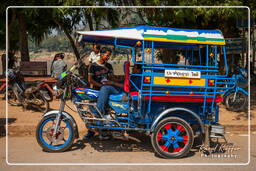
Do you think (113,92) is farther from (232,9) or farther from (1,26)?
(1,26)

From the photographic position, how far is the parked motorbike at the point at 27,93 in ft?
25.5

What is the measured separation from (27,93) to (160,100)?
13.3ft

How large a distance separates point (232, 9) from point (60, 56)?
4.42 m

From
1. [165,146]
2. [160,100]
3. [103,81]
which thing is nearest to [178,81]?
[160,100]

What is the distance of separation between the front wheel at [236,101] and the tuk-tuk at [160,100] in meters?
3.11

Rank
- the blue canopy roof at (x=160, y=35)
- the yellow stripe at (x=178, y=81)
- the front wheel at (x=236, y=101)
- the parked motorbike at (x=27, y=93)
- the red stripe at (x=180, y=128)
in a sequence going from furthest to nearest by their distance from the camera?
the front wheel at (x=236, y=101) < the parked motorbike at (x=27, y=93) < the red stripe at (x=180, y=128) < the yellow stripe at (x=178, y=81) < the blue canopy roof at (x=160, y=35)

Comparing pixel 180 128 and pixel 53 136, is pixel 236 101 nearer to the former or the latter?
pixel 180 128

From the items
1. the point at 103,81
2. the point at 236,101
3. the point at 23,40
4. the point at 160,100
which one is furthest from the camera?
the point at 23,40

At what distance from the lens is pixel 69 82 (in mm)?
5133

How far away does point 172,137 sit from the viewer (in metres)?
5.00

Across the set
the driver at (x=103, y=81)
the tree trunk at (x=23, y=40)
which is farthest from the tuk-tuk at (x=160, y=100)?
the tree trunk at (x=23, y=40)

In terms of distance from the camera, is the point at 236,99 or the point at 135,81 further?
the point at 236,99

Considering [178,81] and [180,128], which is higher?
[178,81]

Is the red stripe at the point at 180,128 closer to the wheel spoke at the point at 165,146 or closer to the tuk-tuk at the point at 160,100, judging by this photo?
the tuk-tuk at the point at 160,100
